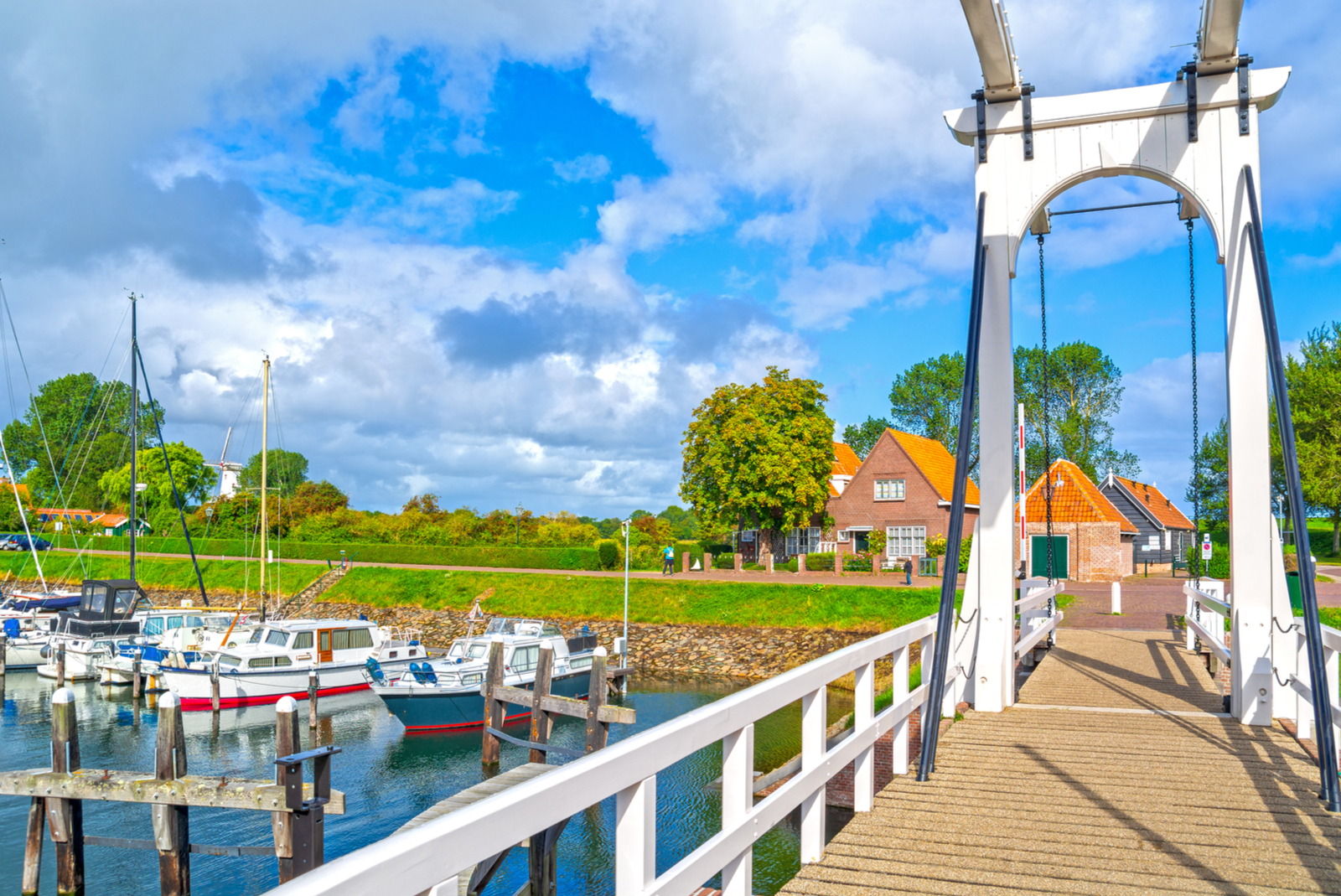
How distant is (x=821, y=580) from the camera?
3569 cm

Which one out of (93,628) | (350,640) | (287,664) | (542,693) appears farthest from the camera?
(93,628)

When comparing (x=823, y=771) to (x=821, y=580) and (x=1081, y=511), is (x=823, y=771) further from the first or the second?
(x=1081, y=511)

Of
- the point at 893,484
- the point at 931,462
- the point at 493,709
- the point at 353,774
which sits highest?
the point at 931,462

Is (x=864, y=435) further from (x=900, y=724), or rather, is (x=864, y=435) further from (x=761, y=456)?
(x=900, y=724)

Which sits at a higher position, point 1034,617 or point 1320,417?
point 1320,417

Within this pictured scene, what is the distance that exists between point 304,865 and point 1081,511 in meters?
40.0

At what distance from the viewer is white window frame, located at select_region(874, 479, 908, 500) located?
1853 inches

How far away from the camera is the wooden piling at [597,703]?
15406 millimetres

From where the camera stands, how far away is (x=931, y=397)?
233ft

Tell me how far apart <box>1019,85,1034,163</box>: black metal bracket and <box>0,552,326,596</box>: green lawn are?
142ft

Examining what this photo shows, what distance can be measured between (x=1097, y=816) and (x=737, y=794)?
242cm

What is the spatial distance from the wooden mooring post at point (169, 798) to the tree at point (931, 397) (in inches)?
2544

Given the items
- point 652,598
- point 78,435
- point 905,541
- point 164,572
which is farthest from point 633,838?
point 78,435

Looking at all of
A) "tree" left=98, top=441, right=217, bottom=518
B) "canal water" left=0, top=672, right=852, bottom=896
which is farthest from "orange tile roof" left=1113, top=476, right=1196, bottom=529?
"tree" left=98, top=441, right=217, bottom=518
